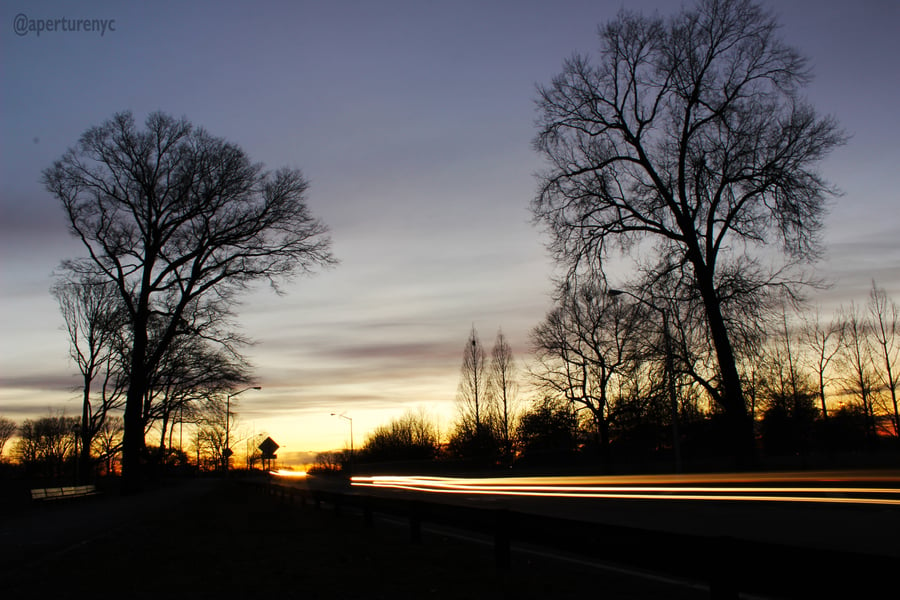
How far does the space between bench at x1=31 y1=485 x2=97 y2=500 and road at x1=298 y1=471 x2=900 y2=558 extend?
19.4m

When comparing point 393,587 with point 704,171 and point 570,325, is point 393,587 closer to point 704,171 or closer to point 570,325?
point 704,171

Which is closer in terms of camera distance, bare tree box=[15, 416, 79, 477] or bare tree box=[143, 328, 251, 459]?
bare tree box=[143, 328, 251, 459]

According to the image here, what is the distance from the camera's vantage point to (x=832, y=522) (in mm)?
11891

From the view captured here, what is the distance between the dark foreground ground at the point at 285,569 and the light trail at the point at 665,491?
7.70 meters

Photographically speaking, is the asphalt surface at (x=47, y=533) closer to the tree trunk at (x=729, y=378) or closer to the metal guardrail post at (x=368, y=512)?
the metal guardrail post at (x=368, y=512)

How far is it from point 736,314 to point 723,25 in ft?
34.1

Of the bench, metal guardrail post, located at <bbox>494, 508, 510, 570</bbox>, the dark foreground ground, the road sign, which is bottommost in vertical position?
the bench

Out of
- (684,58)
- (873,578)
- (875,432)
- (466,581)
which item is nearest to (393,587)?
(466,581)

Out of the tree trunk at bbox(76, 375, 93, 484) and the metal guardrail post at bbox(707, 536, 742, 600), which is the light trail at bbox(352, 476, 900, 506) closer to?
Result: the metal guardrail post at bbox(707, 536, 742, 600)

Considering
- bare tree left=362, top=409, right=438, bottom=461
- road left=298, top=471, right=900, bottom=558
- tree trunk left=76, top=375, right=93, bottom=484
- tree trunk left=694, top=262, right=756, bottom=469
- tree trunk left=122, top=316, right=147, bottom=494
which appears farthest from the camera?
bare tree left=362, top=409, right=438, bottom=461

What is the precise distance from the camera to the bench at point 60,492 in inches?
1100

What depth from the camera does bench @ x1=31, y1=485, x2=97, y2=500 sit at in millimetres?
27938

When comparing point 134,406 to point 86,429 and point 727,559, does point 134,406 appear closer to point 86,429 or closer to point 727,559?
point 86,429

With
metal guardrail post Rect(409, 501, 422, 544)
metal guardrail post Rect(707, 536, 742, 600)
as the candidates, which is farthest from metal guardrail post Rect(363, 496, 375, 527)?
A: metal guardrail post Rect(707, 536, 742, 600)
